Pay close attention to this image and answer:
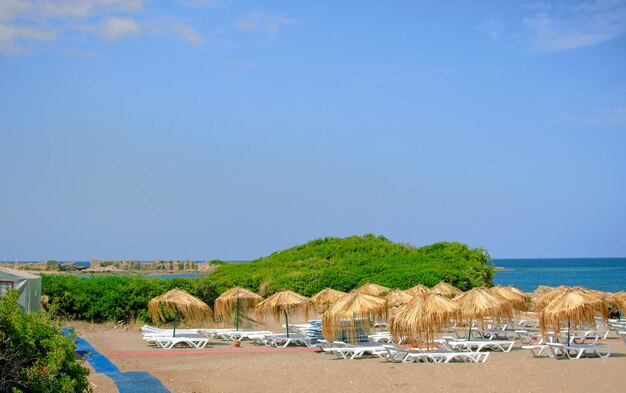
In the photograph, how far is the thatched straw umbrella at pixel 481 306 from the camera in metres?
16.6

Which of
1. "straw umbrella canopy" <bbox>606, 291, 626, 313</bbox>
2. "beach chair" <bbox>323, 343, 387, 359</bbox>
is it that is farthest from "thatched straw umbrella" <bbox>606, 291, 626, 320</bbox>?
"beach chair" <bbox>323, 343, 387, 359</bbox>

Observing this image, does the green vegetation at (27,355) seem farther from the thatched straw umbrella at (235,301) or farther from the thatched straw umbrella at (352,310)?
the thatched straw umbrella at (235,301)

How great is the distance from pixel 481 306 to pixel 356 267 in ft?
48.8

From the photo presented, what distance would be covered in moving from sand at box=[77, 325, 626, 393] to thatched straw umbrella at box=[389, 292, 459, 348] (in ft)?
2.58

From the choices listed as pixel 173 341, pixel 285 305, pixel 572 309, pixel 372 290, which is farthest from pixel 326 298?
pixel 572 309

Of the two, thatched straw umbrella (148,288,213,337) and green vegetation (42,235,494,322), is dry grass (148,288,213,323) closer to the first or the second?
thatched straw umbrella (148,288,213,337)

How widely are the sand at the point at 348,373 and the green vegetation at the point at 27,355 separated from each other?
4374 mm

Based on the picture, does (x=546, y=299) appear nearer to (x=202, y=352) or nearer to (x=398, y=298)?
(x=398, y=298)

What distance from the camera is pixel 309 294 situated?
27.8 meters

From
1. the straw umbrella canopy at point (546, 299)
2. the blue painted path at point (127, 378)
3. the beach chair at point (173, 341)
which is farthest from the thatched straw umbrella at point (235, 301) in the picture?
the straw umbrella canopy at point (546, 299)

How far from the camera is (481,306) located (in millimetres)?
16672

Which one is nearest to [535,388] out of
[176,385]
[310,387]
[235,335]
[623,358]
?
[310,387]

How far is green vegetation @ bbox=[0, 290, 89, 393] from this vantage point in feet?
→ 22.8

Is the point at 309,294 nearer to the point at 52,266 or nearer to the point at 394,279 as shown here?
the point at 394,279
